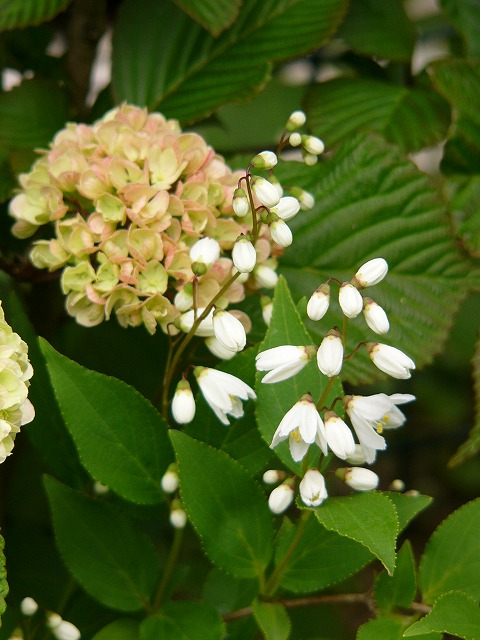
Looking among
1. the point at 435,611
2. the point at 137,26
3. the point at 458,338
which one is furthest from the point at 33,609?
the point at 458,338

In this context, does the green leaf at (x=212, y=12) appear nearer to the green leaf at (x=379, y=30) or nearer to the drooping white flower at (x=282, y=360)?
the green leaf at (x=379, y=30)

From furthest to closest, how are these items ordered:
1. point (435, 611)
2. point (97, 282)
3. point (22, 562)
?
1. point (22, 562)
2. point (97, 282)
3. point (435, 611)

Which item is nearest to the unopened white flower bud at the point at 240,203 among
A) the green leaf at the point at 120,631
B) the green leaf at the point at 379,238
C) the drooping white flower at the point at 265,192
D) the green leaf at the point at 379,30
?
the drooping white flower at the point at 265,192

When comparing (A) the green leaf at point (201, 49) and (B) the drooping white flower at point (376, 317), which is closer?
(B) the drooping white flower at point (376, 317)

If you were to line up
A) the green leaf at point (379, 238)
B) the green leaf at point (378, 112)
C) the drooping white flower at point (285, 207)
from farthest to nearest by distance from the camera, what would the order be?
the green leaf at point (378, 112), the green leaf at point (379, 238), the drooping white flower at point (285, 207)

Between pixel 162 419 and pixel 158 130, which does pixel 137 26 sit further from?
pixel 162 419

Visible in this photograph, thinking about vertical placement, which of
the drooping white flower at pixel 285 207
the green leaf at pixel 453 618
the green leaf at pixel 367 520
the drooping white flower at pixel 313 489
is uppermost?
the drooping white flower at pixel 285 207

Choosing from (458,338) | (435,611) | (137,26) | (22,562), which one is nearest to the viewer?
(435,611)
